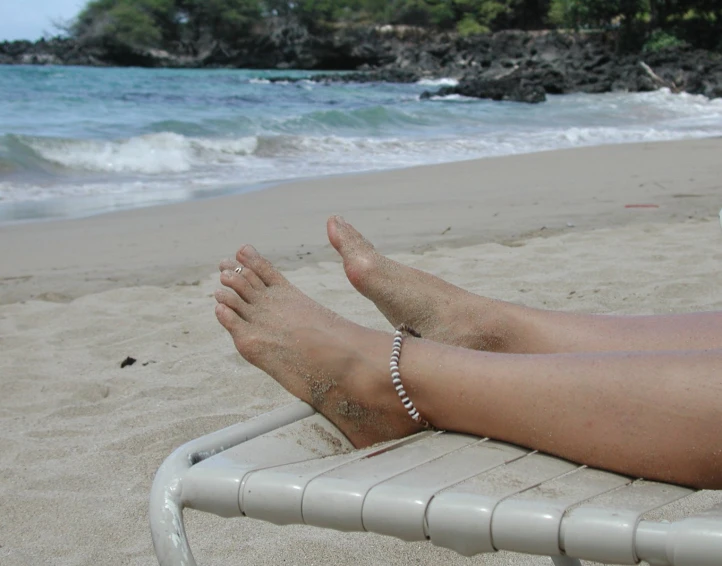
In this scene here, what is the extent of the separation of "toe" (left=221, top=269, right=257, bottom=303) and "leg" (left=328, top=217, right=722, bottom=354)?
25 centimetres

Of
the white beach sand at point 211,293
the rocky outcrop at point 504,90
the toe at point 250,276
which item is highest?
the rocky outcrop at point 504,90

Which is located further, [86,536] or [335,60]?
[335,60]

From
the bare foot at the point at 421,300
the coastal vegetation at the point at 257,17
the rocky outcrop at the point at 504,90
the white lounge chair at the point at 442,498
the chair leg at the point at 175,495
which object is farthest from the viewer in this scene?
the coastal vegetation at the point at 257,17

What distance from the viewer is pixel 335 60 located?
45500mm

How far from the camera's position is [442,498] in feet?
3.56

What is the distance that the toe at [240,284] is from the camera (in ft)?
5.75

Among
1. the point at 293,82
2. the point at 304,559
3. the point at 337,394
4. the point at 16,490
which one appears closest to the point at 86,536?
the point at 16,490

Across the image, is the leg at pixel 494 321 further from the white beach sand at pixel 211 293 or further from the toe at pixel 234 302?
the white beach sand at pixel 211 293

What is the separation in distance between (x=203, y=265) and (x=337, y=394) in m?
2.71

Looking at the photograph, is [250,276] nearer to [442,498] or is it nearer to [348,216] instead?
[442,498]

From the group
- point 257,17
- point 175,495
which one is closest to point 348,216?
point 175,495

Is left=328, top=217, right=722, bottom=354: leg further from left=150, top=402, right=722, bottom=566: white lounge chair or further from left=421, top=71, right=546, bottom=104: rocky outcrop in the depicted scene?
left=421, top=71, right=546, bottom=104: rocky outcrop

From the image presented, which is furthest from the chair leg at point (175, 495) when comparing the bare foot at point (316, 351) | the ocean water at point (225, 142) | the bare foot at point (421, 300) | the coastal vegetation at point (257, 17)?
the coastal vegetation at point (257, 17)

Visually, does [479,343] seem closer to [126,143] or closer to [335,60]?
[126,143]
